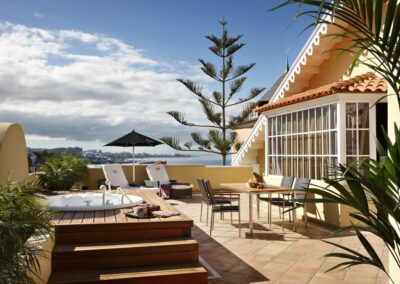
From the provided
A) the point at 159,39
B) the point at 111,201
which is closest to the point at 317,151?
the point at 111,201

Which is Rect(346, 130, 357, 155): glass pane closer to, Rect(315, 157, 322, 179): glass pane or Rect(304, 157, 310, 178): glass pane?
Rect(315, 157, 322, 179): glass pane

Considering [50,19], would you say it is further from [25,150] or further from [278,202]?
[278,202]

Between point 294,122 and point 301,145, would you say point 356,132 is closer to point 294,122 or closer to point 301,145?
point 301,145

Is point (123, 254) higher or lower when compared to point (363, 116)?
lower

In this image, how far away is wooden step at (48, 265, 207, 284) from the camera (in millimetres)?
4180

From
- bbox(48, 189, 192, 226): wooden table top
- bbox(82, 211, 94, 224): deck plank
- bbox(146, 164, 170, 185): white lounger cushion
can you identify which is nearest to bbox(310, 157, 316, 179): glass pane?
bbox(48, 189, 192, 226): wooden table top

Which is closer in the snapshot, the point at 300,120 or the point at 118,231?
the point at 118,231

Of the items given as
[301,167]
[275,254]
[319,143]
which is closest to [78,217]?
[275,254]

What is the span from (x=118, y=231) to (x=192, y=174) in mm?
8428

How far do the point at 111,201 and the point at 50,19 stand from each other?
506cm

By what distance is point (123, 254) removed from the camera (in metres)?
4.61

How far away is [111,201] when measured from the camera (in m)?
7.69

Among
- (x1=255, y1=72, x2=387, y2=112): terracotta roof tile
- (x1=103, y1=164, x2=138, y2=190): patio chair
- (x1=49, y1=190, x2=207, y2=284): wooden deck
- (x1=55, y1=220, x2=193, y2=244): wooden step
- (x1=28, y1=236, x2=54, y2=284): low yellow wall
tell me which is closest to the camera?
(x1=28, y1=236, x2=54, y2=284): low yellow wall

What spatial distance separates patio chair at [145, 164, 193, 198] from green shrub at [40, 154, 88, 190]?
208cm
